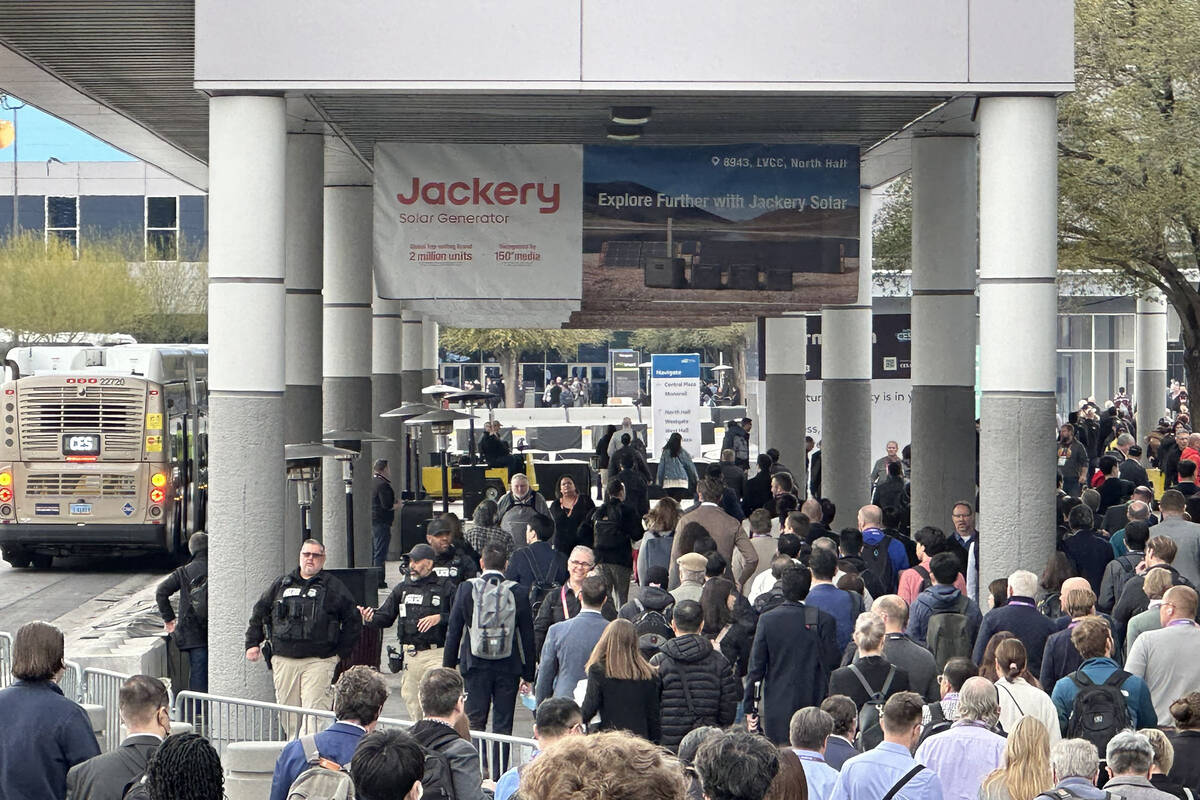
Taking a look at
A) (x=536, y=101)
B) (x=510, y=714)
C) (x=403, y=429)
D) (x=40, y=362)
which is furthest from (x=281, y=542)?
(x=403, y=429)

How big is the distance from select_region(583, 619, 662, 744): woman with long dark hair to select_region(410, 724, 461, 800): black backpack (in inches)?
77.8

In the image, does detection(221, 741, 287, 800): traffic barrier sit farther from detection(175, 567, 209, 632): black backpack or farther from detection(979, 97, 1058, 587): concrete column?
detection(979, 97, 1058, 587): concrete column

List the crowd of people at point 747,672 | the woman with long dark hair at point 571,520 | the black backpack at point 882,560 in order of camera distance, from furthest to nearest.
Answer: the woman with long dark hair at point 571,520, the black backpack at point 882,560, the crowd of people at point 747,672

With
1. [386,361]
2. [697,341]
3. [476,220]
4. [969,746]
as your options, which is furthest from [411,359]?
[697,341]

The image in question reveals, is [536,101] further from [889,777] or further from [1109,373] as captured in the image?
[1109,373]

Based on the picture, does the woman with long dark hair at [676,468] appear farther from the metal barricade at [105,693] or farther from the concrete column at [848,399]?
the metal barricade at [105,693]

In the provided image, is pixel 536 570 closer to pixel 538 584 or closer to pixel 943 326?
pixel 538 584

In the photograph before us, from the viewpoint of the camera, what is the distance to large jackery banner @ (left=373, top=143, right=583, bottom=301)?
1825cm

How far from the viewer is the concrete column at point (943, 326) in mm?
19891

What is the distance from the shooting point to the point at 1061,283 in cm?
3641

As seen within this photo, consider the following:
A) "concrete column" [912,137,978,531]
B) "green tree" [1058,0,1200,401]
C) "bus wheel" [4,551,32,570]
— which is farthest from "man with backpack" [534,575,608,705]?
"bus wheel" [4,551,32,570]

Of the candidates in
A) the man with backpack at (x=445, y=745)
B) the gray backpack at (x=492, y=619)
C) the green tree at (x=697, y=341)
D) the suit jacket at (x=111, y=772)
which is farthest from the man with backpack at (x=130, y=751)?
the green tree at (x=697, y=341)

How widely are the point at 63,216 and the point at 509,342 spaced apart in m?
23.3

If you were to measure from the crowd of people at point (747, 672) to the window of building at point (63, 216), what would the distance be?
48.8m
